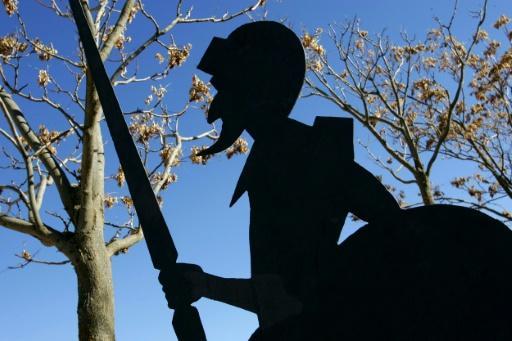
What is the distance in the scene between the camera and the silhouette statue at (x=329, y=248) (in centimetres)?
207

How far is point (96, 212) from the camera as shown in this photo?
277 inches

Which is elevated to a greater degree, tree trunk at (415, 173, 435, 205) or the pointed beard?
tree trunk at (415, 173, 435, 205)

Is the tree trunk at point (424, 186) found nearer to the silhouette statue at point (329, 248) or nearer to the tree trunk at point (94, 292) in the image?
the tree trunk at point (94, 292)

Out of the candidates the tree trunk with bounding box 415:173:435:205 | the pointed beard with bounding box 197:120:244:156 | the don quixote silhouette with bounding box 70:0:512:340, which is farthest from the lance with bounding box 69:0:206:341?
the tree trunk with bounding box 415:173:435:205

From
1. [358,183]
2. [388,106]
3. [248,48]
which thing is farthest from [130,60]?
[358,183]

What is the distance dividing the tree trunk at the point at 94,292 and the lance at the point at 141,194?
4.27m

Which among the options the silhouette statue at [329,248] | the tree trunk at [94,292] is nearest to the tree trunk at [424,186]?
the tree trunk at [94,292]

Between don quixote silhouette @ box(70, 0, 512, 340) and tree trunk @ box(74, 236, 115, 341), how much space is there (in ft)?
13.9

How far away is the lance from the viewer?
2.12 metres

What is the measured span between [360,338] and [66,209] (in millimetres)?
5976

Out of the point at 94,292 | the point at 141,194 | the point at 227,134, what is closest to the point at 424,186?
the point at 94,292

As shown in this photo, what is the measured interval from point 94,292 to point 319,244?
463cm

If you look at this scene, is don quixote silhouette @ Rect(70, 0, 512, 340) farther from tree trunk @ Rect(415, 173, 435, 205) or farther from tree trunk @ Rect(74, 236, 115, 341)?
tree trunk @ Rect(415, 173, 435, 205)

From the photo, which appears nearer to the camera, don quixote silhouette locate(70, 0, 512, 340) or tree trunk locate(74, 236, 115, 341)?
don quixote silhouette locate(70, 0, 512, 340)
